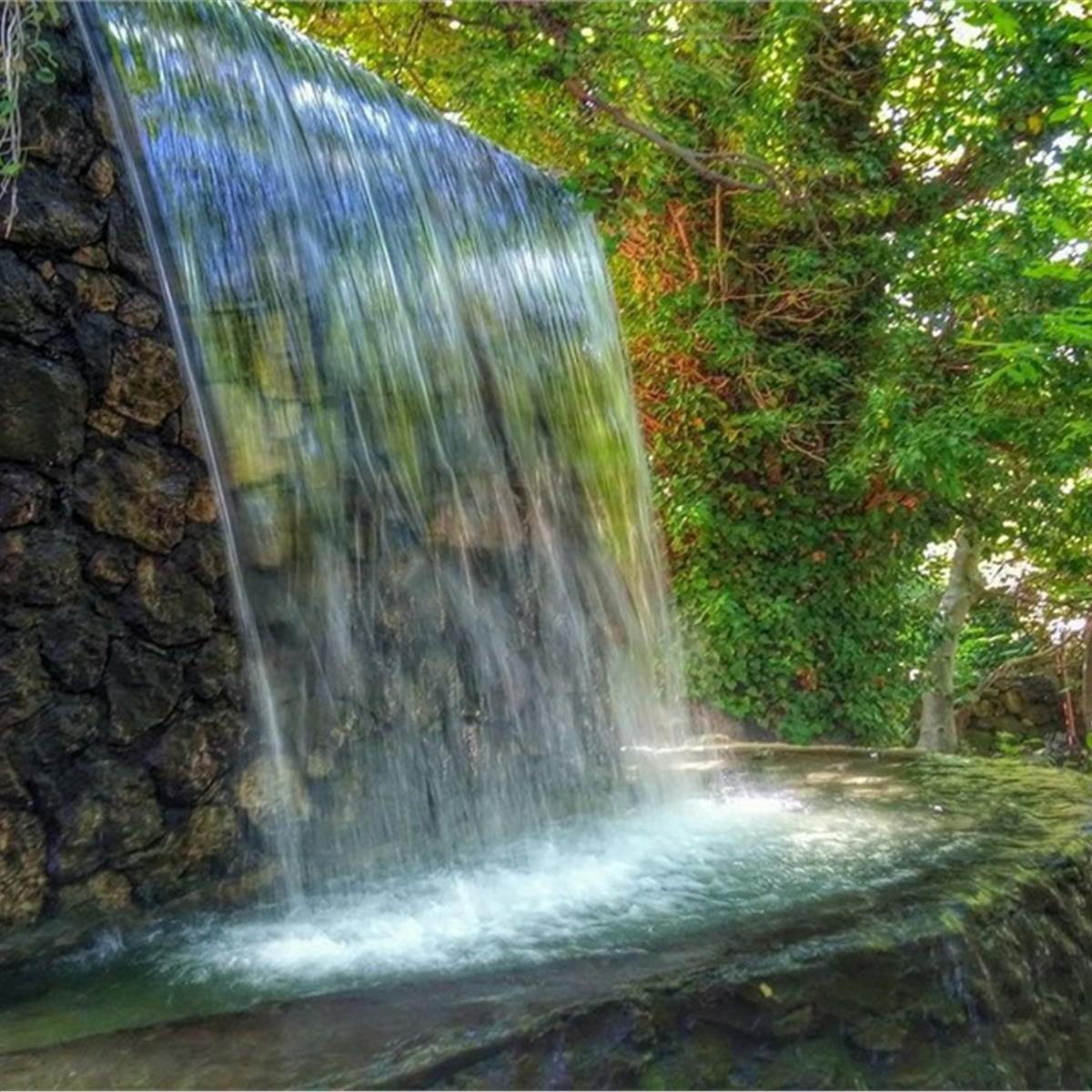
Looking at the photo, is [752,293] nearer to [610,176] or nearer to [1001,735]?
[610,176]

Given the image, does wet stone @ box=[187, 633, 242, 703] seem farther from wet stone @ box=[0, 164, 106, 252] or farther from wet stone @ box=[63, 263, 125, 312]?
wet stone @ box=[0, 164, 106, 252]

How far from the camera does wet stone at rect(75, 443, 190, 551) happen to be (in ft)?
A: 8.97

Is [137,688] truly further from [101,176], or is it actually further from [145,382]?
[101,176]

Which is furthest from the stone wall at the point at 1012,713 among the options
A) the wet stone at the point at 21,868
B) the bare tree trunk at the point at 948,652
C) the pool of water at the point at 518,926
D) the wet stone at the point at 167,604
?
the wet stone at the point at 21,868

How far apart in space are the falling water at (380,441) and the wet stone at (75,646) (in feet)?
1.44

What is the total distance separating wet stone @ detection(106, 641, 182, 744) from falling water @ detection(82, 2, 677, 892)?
27cm

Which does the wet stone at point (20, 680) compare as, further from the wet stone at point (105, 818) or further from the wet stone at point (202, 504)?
the wet stone at point (202, 504)

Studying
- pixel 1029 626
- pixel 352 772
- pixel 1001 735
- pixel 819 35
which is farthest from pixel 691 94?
pixel 1001 735

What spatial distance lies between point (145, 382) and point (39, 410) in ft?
1.06

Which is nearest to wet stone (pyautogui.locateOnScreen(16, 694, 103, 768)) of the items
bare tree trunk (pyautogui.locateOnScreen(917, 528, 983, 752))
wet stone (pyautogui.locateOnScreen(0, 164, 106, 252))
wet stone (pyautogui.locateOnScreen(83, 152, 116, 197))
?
wet stone (pyautogui.locateOnScreen(0, 164, 106, 252))

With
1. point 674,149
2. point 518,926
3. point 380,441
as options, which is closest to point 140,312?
point 380,441

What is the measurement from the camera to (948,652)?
29.3ft

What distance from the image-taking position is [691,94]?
→ 20.5 ft

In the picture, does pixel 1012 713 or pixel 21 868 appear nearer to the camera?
pixel 21 868
